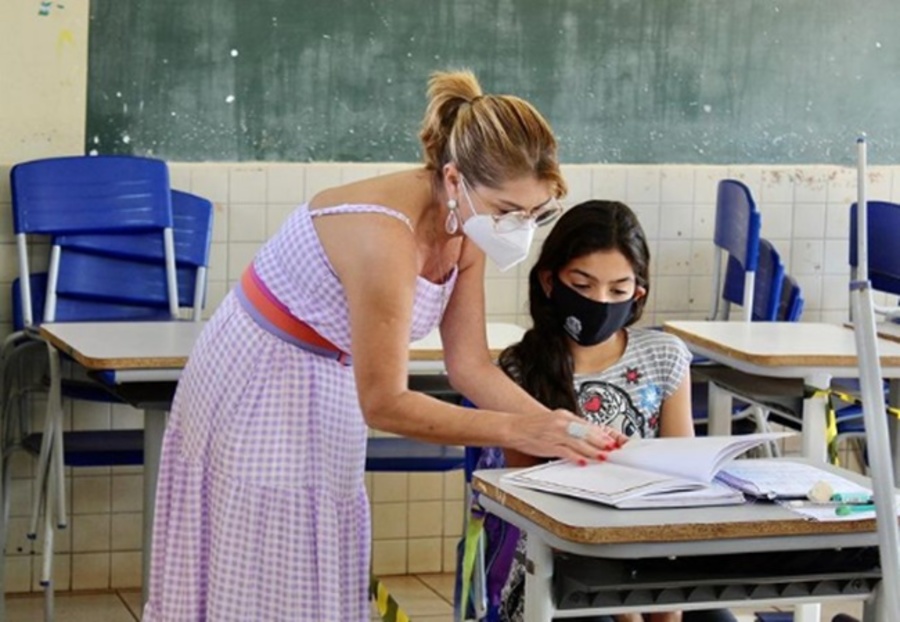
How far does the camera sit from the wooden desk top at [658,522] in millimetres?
2338

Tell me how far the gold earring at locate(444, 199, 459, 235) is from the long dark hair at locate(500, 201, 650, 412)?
0.50m

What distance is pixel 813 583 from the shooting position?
256cm

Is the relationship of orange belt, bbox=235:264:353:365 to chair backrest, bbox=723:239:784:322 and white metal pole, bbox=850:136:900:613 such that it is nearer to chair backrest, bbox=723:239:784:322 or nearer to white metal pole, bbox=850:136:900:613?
white metal pole, bbox=850:136:900:613

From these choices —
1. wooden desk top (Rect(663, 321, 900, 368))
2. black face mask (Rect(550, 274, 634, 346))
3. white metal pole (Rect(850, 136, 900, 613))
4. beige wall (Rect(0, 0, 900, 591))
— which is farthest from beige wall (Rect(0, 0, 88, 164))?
white metal pole (Rect(850, 136, 900, 613))

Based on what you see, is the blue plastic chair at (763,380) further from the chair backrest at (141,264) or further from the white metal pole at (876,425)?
the white metal pole at (876,425)

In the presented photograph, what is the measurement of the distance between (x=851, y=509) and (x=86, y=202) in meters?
2.90

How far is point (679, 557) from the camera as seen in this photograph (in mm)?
2484

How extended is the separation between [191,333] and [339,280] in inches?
64.1

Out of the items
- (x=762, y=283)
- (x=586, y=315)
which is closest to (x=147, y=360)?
(x=586, y=315)

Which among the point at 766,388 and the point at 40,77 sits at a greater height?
the point at 40,77

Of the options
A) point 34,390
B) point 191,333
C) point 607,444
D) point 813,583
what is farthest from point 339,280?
point 34,390

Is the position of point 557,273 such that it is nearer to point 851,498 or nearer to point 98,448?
point 851,498

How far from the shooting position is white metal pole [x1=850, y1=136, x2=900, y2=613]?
5.26 ft

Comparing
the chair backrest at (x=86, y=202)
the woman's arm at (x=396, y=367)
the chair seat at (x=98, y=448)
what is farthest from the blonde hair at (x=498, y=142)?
the chair backrest at (x=86, y=202)
